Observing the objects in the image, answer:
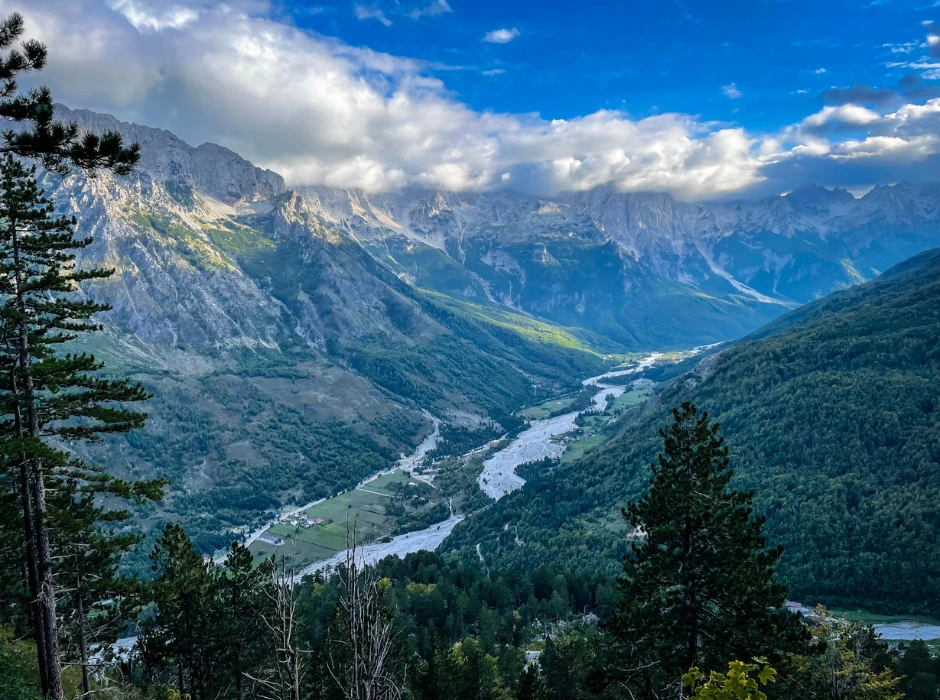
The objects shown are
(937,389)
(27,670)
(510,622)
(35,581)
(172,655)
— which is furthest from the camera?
(937,389)

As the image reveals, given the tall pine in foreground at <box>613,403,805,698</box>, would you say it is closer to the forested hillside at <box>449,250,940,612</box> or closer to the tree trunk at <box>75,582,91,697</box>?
the tree trunk at <box>75,582,91,697</box>

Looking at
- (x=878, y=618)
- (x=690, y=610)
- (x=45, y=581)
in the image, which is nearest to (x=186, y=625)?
(x=45, y=581)

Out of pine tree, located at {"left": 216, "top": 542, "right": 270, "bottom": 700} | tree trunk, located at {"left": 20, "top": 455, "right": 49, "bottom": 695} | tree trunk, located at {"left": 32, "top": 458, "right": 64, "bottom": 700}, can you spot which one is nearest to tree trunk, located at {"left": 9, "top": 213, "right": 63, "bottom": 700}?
tree trunk, located at {"left": 32, "top": 458, "right": 64, "bottom": 700}

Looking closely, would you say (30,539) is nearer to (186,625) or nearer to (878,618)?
(186,625)

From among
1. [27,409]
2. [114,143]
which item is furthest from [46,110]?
[27,409]

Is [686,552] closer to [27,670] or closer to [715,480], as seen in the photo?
[715,480]

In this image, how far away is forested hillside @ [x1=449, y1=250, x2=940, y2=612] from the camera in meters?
97.4

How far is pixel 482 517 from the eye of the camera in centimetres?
17188

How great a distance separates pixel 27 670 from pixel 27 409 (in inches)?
604

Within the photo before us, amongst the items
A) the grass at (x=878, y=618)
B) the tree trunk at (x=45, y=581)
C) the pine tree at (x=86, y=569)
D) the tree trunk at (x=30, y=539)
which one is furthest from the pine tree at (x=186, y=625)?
the grass at (x=878, y=618)

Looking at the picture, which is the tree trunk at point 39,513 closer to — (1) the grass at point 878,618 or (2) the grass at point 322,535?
(1) the grass at point 878,618

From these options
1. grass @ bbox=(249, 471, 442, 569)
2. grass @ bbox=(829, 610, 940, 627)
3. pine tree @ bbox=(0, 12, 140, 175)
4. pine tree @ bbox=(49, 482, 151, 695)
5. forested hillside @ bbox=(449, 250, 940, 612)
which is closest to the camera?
pine tree @ bbox=(0, 12, 140, 175)

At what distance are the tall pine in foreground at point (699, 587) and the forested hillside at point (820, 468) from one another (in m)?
91.3

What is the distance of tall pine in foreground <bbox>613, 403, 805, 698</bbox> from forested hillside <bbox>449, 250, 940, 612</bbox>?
3593 inches
